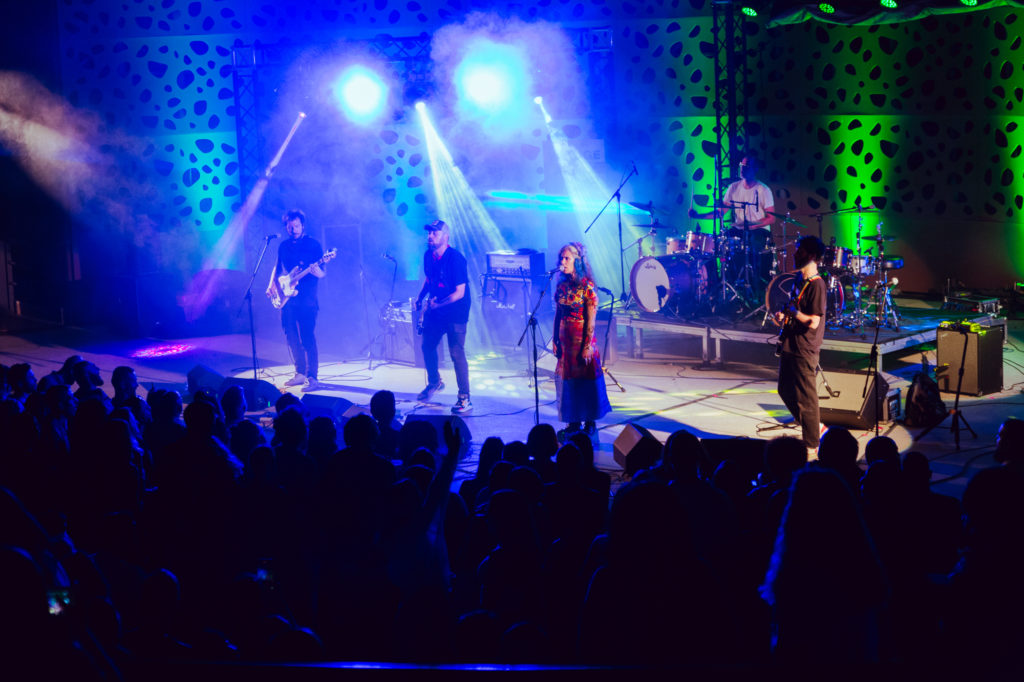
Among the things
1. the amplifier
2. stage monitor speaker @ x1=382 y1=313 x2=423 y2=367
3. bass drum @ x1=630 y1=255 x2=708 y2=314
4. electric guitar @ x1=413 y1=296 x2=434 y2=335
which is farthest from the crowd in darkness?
the amplifier

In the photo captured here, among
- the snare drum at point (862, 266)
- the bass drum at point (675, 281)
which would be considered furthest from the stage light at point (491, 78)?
Answer: the snare drum at point (862, 266)

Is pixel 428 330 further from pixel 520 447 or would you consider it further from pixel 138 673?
pixel 138 673

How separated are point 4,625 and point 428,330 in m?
7.93

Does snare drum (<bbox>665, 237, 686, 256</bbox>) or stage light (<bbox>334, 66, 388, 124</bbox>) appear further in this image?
stage light (<bbox>334, 66, 388, 124</bbox>)

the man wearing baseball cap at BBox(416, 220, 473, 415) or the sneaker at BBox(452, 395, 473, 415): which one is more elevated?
the man wearing baseball cap at BBox(416, 220, 473, 415)

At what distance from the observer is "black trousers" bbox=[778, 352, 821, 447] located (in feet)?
24.4

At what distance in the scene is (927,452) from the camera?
7574 mm

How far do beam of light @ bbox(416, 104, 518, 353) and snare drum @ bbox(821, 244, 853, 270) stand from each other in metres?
5.45

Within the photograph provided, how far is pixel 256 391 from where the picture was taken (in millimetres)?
9344

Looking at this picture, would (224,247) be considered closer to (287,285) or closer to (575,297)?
(287,285)

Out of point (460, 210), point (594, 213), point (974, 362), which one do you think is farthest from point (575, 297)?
point (594, 213)

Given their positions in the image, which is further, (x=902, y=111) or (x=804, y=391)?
(x=902, y=111)

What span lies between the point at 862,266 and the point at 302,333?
6.71 meters

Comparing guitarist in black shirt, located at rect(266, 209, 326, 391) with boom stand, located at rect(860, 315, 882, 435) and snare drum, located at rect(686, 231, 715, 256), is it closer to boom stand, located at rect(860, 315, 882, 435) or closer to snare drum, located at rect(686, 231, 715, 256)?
snare drum, located at rect(686, 231, 715, 256)
